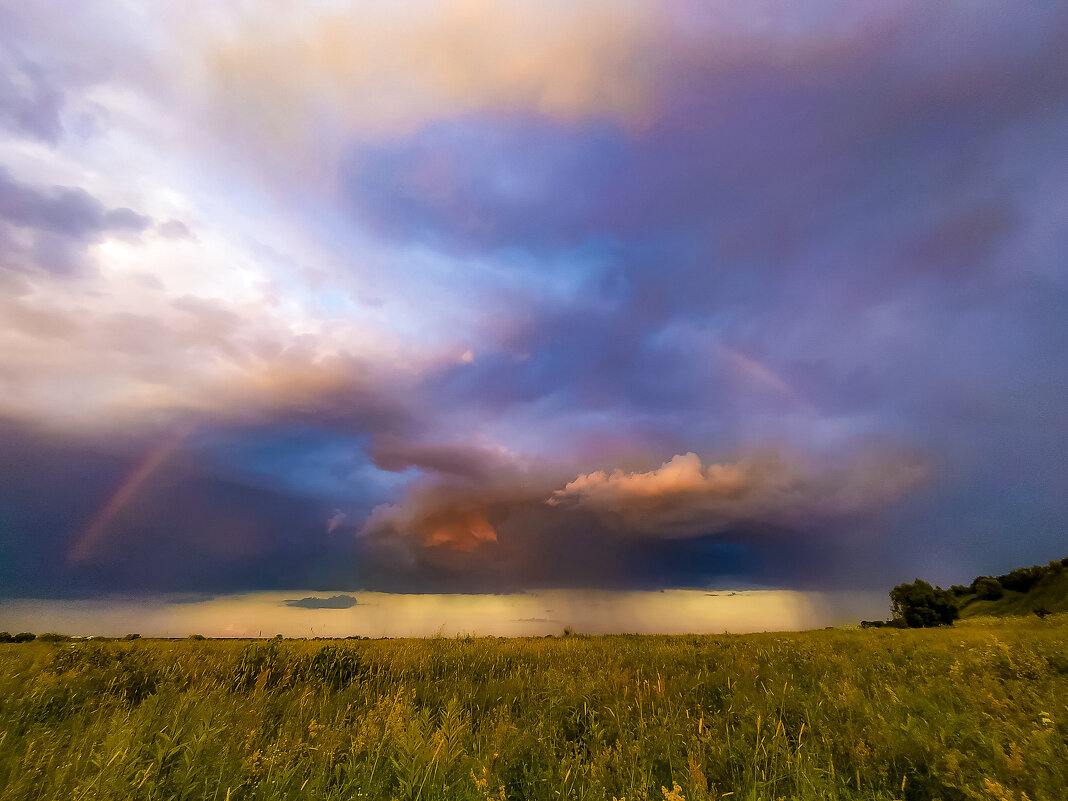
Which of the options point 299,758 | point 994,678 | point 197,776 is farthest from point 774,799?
point 994,678

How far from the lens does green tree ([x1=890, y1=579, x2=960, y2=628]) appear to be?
5328 cm

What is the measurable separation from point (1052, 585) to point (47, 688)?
277 feet

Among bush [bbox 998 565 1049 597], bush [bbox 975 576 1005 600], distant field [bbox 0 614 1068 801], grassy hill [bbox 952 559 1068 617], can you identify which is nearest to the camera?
distant field [bbox 0 614 1068 801]

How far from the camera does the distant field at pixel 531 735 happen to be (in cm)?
408

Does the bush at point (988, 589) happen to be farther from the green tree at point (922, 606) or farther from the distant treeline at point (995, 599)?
the green tree at point (922, 606)

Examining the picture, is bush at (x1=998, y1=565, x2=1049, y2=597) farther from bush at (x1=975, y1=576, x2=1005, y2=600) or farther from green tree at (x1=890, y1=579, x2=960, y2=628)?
green tree at (x1=890, y1=579, x2=960, y2=628)

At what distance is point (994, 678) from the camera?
8.45m

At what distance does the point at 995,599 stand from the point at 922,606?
19.6 meters

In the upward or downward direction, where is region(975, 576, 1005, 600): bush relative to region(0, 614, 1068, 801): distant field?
downward

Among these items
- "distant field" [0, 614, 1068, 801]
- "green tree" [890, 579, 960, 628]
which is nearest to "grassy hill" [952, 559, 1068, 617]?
"green tree" [890, 579, 960, 628]

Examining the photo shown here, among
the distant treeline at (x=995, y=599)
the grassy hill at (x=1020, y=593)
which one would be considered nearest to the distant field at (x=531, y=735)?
the distant treeline at (x=995, y=599)

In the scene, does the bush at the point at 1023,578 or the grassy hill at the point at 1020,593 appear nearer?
the grassy hill at the point at 1020,593

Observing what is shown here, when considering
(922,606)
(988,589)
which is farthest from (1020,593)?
(922,606)

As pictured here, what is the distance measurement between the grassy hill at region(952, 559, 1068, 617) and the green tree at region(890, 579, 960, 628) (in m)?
7.31
